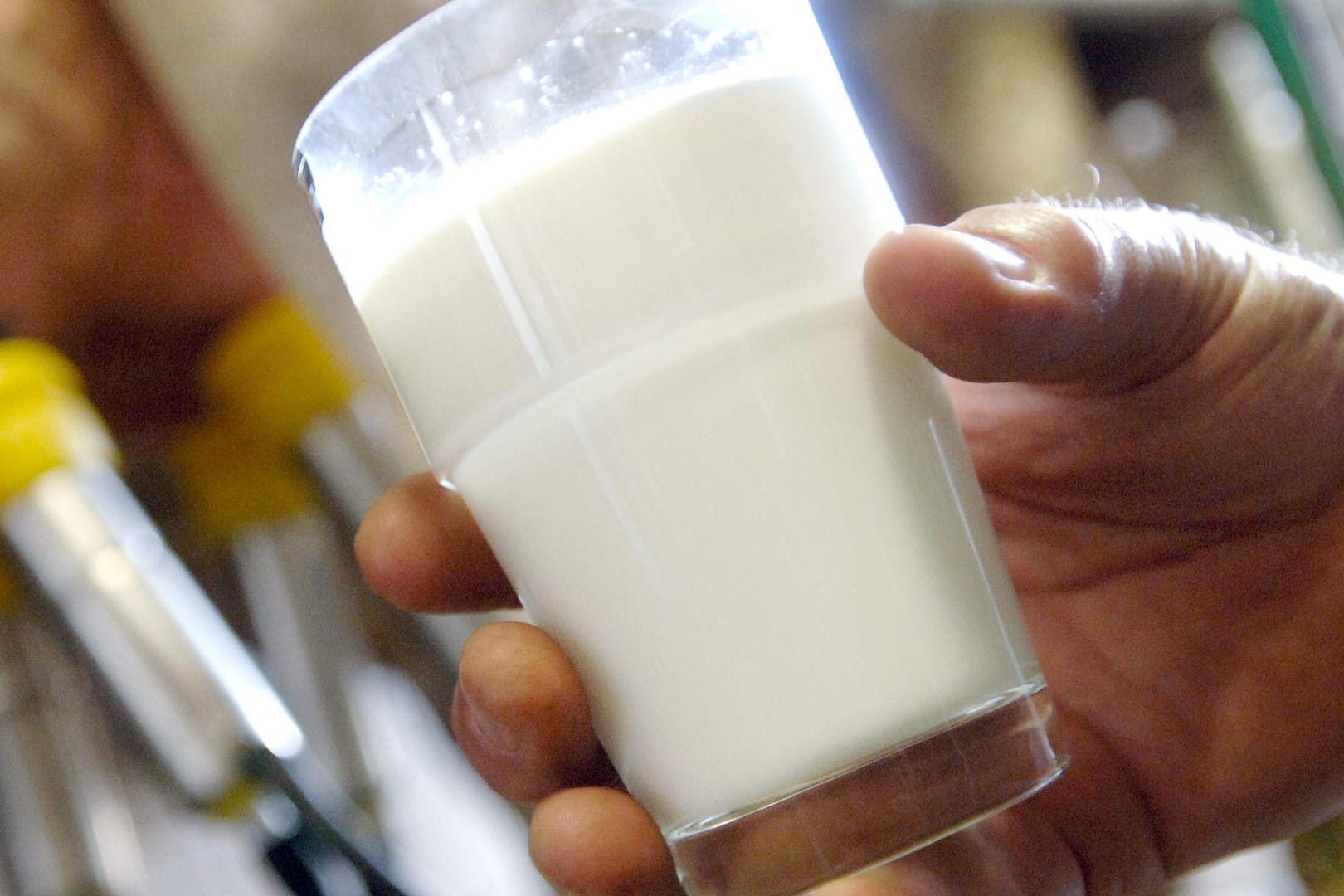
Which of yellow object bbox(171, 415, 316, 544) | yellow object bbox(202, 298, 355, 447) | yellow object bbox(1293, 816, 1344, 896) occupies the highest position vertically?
yellow object bbox(202, 298, 355, 447)

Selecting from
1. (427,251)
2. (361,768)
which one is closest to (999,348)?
(427,251)

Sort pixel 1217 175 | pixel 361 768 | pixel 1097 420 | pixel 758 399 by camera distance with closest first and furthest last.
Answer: pixel 758 399
pixel 1097 420
pixel 361 768
pixel 1217 175

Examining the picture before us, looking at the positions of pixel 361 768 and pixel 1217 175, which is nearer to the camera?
pixel 361 768

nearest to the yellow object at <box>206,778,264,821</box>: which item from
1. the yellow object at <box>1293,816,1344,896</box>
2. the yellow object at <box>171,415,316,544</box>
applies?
the yellow object at <box>171,415,316,544</box>

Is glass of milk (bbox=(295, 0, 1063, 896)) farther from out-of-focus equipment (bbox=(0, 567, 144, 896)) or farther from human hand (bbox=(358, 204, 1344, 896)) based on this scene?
out-of-focus equipment (bbox=(0, 567, 144, 896))

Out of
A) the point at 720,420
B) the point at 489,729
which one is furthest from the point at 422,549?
the point at 720,420

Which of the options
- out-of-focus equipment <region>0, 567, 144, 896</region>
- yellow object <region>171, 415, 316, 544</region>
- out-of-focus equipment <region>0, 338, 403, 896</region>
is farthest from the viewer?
yellow object <region>171, 415, 316, 544</region>

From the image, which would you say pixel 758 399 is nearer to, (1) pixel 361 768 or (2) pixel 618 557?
(2) pixel 618 557

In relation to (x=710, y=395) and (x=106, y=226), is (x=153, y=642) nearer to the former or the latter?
(x=106, y=226)
